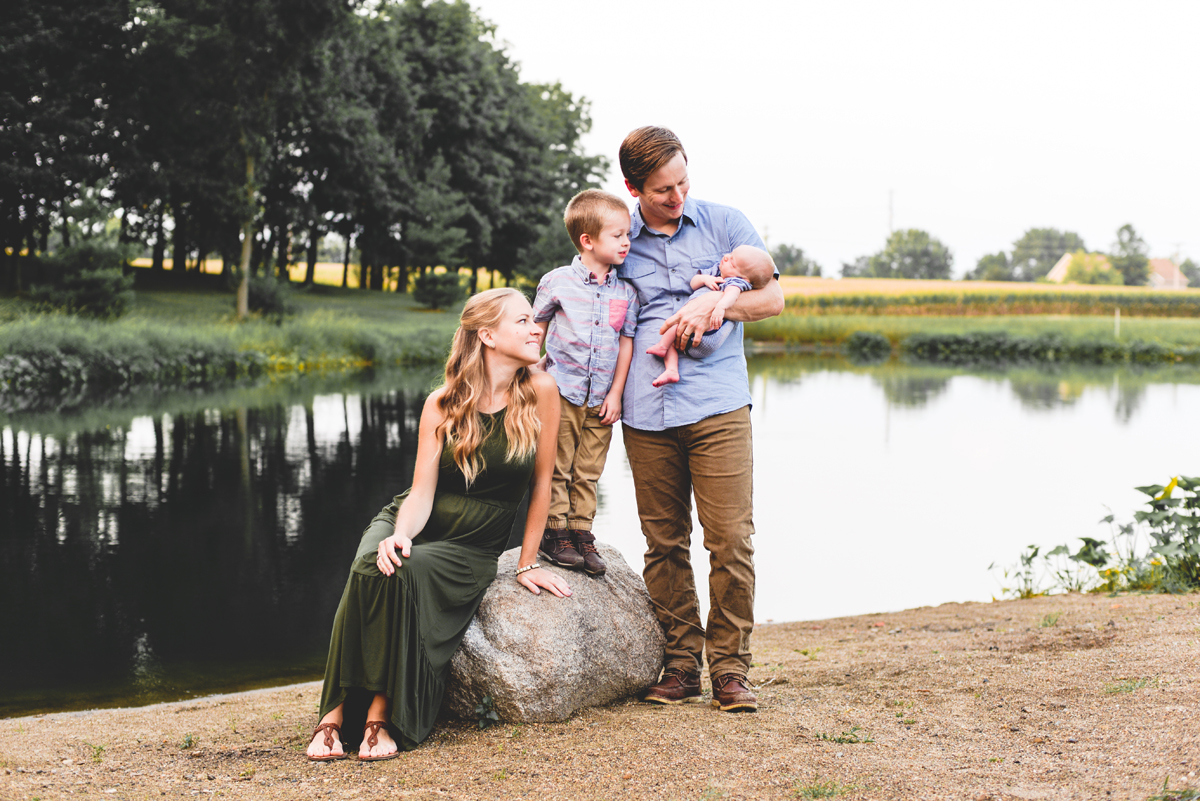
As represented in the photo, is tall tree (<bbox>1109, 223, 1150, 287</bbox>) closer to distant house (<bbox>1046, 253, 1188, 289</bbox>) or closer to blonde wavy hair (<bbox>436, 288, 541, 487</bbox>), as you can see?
distant house (<bbox>1046, 253, 1188, 289</bbox>)

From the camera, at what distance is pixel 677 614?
13.7ft

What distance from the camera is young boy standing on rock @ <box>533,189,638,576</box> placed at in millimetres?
3740

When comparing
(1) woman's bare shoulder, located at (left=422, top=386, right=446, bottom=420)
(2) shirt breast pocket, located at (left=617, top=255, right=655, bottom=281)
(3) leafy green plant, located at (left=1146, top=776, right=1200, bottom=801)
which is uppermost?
→ (2) shirt breast pocket, located at (left=617, top=255, right=655, bottom=281)

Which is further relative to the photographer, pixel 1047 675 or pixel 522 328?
pixel 1047 675

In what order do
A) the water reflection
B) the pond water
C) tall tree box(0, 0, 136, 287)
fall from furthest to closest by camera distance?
tall tree box(0, 0, 136, 287) < the water reflection < the pond water

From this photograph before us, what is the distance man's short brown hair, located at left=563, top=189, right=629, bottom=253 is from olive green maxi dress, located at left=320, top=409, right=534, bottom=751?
2.60 feet

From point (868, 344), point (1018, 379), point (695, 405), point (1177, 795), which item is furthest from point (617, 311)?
point (868, 344)

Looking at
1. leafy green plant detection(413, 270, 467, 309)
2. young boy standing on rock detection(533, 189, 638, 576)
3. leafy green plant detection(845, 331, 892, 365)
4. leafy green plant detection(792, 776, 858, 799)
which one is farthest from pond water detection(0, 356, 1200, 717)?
leafy green plant detection(845, 331, 892, 365)

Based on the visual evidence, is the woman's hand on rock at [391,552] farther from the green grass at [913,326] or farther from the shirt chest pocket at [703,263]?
the green grass at [913,326]

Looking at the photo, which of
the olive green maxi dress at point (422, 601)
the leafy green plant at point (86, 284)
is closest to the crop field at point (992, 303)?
the leafy green plant at point (86, 284)

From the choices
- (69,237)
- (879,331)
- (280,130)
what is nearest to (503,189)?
(280,130)

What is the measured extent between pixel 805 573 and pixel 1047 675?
4606 millimetres

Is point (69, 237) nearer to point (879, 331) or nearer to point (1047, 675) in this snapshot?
point (1047, 675)

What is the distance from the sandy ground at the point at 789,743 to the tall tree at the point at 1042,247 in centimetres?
11567
